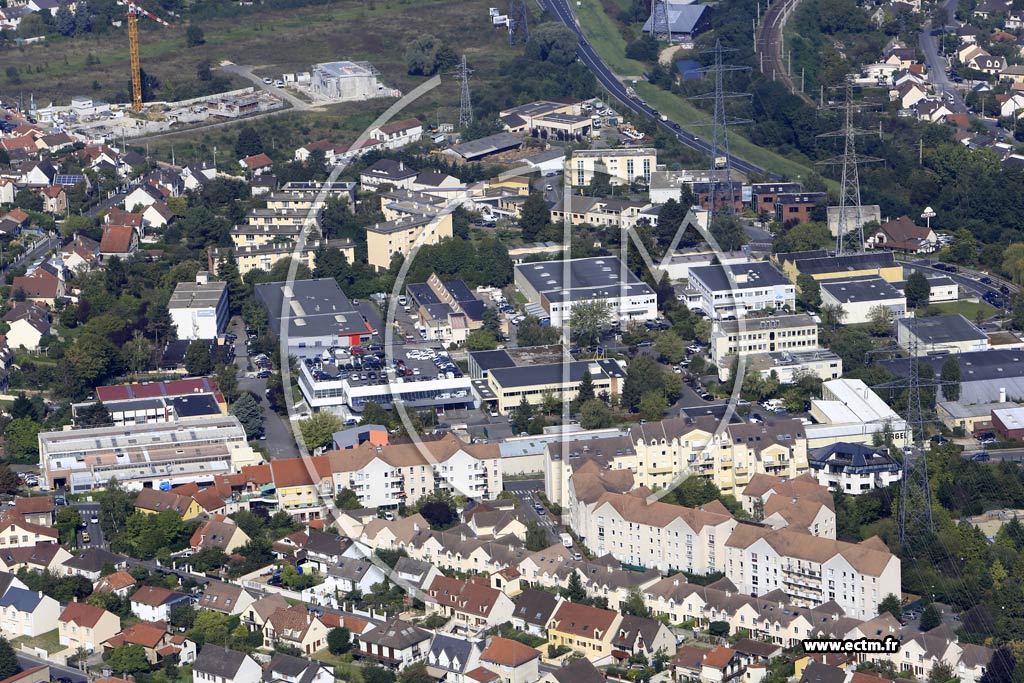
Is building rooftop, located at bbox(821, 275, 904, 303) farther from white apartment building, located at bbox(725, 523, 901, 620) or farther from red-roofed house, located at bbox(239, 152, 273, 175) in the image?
red-roofed house, located at bbox(239, 152, 273, 175)

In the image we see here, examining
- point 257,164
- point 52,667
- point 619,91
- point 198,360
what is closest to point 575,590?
point 52,667

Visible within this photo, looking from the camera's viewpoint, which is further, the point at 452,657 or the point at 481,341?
the point at 481,341

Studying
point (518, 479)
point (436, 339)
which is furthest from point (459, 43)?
point (518, 479)

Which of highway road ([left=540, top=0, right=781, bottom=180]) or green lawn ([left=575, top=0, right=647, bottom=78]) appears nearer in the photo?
highway road ([left=540, top=0, right=781, bottom=180])

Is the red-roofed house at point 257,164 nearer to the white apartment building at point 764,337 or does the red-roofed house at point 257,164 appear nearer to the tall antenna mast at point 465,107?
the tall antenna mast at point 465,107

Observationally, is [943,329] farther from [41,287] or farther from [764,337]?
[41,287]

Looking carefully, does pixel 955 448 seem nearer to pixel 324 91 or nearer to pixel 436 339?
pixel 436 339

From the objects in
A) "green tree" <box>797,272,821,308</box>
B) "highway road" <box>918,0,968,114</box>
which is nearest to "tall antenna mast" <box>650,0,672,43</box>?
"highway road" <box>918,0,968,114</box>
